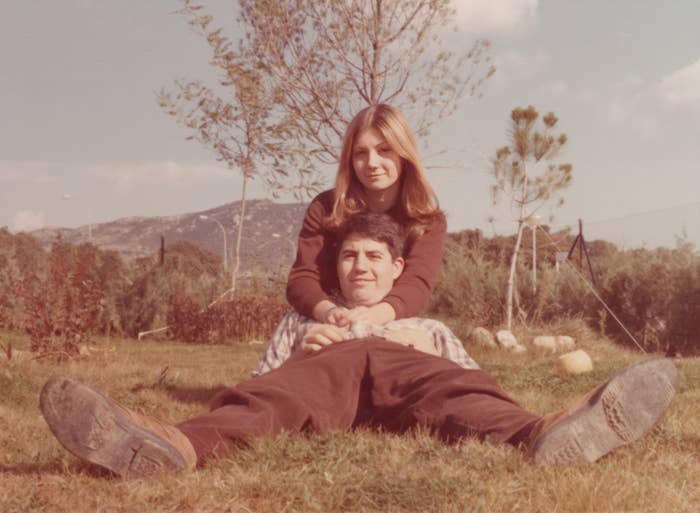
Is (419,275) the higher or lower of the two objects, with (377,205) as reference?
lower

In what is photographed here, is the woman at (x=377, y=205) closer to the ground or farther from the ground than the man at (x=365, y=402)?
farther from the ground

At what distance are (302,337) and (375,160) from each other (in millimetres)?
1004

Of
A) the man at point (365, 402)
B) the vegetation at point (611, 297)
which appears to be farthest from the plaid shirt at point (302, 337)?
the vegetation at point (611, 297)

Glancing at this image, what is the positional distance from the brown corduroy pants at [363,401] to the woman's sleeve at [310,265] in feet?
2.41

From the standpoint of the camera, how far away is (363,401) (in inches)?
119

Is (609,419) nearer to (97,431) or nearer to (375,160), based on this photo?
(97,431)

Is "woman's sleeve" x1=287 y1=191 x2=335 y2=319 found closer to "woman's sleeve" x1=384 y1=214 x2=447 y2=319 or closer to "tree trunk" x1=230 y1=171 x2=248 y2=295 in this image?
"woman's sleeve" x1=384 y1=214 x2=447 y2=319

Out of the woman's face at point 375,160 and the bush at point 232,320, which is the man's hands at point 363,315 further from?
the bush at point 232,320

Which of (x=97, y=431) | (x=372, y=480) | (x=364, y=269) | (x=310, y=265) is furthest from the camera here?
(x=310, y=265)

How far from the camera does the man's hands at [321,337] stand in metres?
3.11

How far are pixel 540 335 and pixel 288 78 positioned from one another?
171 inches

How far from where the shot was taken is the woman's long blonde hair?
12.8 ft

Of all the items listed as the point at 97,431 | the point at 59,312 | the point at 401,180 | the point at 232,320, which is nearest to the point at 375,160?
the point at 401,180

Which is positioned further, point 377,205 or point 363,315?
point 377,205
